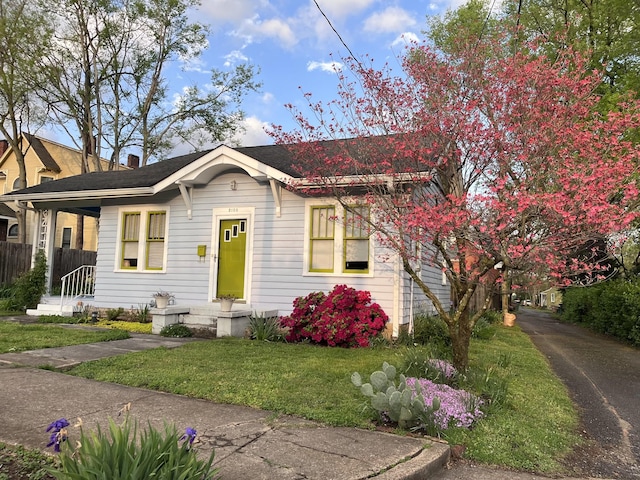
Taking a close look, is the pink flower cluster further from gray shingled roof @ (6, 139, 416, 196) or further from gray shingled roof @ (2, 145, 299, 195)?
gray shingled roof @ (2, 145, 299, 195)

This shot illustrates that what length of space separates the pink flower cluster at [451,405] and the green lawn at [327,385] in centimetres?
11

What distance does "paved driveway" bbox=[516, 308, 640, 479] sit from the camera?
4008mm

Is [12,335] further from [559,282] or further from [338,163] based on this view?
[559,282]

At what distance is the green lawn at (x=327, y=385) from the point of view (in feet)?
13.4

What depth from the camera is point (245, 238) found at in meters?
10.9

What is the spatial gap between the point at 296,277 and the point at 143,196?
479 centimetres

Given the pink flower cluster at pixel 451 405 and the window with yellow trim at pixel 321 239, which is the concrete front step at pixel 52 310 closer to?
the window with yellow trim at pixel 321 239

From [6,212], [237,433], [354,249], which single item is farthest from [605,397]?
[6,212]

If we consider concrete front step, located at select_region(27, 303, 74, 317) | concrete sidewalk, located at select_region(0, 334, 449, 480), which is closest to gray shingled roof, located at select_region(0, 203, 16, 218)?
concrete front step, located at select_region(27, 303, 74, 317)

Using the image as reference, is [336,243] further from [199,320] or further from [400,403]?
[400,403]

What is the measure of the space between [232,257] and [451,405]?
7.45 m

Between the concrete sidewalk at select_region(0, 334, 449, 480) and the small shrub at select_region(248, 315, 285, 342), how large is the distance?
4.20 m

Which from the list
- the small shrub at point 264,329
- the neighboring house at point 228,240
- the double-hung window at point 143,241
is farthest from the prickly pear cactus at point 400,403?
the double-hung window at point 143,241

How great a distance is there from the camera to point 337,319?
8812 mm
